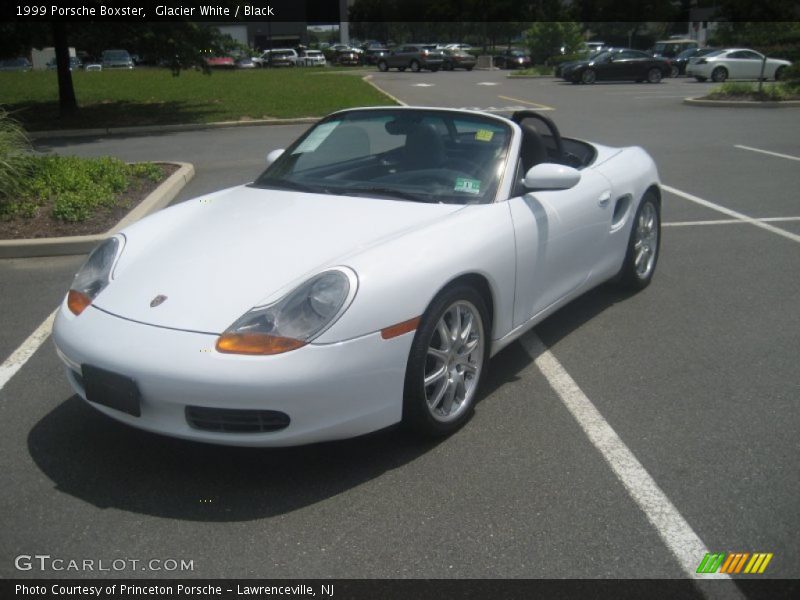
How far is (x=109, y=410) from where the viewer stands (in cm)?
316

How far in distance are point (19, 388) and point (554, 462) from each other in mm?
2764

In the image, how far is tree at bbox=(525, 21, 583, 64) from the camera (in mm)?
41156

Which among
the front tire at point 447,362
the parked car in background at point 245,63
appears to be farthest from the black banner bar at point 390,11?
the front tire at point 447,362

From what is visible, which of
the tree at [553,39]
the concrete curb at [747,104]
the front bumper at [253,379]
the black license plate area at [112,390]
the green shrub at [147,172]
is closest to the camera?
the front bumper at [253,379]

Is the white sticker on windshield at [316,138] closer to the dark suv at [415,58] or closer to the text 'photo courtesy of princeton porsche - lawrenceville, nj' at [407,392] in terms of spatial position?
the text 'photo courtesy of princeton porsche - lawrenceville, nj' at [407,392]

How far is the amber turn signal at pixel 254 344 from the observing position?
2934 mm

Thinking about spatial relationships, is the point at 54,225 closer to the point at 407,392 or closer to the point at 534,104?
the point at 407,392

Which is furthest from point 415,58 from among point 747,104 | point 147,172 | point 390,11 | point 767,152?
point 390,11

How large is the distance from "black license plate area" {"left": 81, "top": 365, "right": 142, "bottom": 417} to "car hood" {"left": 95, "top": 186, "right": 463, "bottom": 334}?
255 mm

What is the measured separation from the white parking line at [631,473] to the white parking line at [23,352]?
290 centimetres

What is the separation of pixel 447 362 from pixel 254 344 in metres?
0.93

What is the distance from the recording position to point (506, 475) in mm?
3232
